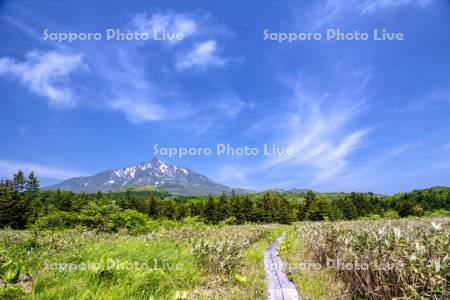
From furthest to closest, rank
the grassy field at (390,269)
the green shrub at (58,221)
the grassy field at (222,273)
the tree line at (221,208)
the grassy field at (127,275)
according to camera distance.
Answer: the tree line at (221,208) → the green shrub at (58,221) → the grassy field at (127,275) → the grassy field at (222,273) → the grassy field at (390,269)

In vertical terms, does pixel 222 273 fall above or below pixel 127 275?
below

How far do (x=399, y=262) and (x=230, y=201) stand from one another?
2456 inches

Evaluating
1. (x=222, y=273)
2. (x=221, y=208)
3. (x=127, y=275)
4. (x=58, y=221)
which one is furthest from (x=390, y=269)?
(x=221, y=208)

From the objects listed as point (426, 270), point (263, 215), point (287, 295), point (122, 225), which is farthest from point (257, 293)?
point (263, 215)

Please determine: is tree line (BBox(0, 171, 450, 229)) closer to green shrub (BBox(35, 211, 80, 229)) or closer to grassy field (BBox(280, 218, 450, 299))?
green shrub (BBox(35, 211, 80, 229))

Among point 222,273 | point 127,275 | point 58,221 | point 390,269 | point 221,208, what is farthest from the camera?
point 221,208

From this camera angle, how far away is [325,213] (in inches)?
2566

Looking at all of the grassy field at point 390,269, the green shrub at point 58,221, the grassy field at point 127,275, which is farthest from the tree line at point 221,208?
the grassy field at point 390,269

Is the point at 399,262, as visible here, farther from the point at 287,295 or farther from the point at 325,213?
the point at 325,213

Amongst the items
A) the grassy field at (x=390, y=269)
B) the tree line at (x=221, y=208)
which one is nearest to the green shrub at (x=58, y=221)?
the tree line at (x=221, y=208)

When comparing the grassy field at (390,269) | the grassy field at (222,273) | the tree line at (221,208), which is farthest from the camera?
the tree line at (221,208)

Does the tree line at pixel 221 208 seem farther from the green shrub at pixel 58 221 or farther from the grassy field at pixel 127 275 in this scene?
the grassy field at pixel 127 275

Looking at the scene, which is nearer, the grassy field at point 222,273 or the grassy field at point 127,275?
the grassy field at point 222,273

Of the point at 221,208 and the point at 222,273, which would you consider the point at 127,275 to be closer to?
the point at 222,273
